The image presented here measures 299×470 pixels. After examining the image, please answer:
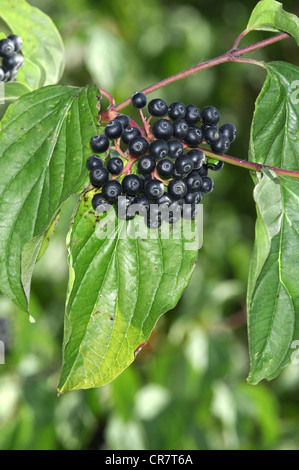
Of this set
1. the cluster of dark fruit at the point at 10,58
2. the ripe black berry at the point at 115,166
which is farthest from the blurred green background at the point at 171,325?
the ripe black berry at the point at 115,166

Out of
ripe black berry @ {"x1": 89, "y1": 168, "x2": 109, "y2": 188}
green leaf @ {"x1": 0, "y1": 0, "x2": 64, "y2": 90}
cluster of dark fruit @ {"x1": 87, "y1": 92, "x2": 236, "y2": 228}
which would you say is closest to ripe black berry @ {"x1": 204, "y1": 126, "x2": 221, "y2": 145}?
cluster of dark fruit @ {"x1": 87, "y1": 92, "x2": 236, "y2": 228}

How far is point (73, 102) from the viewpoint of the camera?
1.09m

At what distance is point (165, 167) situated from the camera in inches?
40.6

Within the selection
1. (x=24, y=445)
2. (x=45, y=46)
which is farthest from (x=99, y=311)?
(x=24, y=445)

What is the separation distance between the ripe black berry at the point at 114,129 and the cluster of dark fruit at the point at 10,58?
1.45 ft

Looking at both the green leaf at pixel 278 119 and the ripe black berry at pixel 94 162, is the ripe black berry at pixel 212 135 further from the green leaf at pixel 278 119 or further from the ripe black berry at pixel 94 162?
the ripe black berry at pixel 94 162

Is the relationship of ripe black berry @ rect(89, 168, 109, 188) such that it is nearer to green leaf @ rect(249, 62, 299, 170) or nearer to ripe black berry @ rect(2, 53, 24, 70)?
green leaf @ rect(249, 62, 299, 170)

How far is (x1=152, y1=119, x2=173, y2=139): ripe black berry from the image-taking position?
103 cm

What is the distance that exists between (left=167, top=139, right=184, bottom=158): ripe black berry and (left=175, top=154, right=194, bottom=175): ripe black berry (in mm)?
16

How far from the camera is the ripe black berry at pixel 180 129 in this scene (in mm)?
1054

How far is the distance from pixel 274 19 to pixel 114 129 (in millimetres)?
415

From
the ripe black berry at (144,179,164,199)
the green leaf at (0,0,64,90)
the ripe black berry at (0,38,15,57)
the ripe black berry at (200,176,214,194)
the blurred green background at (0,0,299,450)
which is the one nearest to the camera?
the ripe black berry at (144,179,164,199)

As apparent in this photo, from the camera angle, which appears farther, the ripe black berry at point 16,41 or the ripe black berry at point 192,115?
the ripe black berry at point 16,41

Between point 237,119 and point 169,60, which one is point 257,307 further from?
point 237,119
